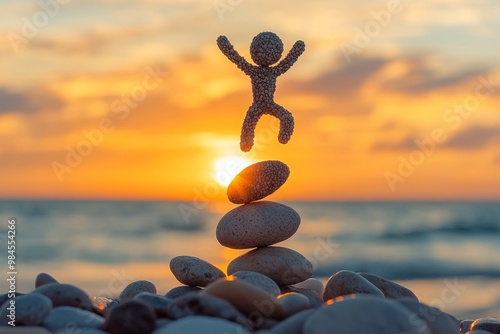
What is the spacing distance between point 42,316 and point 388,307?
213cm

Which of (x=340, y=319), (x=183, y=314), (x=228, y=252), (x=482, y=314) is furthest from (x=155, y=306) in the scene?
(x=228, y=252)

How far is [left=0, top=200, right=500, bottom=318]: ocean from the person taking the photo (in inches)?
632

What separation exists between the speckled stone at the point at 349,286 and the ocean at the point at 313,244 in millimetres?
5033

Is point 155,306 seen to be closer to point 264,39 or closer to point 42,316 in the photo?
point 42,316

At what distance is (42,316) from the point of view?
14.1 feet

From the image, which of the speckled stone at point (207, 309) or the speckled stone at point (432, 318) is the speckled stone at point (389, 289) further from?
the speckled stone at point (207, 309)

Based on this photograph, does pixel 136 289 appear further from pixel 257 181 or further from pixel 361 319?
pixel 361 319

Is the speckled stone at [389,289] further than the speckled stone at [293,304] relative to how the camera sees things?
Yes

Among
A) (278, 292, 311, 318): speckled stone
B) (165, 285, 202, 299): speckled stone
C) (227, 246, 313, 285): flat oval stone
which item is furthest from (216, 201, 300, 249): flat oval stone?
(278, 292, 311, 318): speckled stone

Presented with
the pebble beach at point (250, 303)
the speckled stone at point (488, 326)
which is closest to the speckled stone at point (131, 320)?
the pebble beach at point (250, 303)

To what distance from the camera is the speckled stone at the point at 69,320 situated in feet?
13.8

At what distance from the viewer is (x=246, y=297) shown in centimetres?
439

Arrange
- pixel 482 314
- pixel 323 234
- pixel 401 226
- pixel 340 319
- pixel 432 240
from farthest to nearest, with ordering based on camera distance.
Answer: pixel 401 226 → pixel 323 234 → pixel 432 240 → pixel 482 314 → pixel 340 319

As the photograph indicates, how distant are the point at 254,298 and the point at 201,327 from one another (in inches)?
30.9
